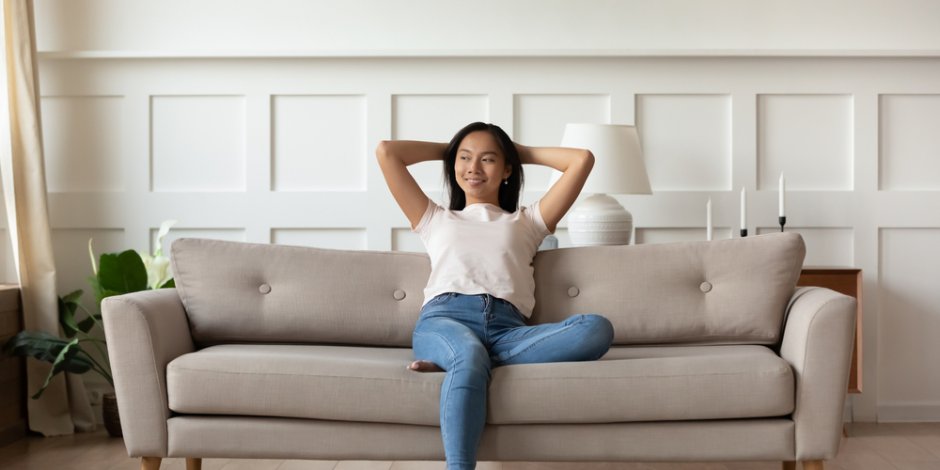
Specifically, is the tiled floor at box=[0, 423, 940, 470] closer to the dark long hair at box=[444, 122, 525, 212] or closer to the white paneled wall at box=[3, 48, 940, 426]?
the white paneled wall at box=[3, 48, 940, 426]

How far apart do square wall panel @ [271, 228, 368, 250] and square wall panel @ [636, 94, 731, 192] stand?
1117 millimetres

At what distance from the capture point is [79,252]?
11.6 ft

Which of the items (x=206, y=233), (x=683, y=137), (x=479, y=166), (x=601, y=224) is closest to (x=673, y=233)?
(x=683, y=137)

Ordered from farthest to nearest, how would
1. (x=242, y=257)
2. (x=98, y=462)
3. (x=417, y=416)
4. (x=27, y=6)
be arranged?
(x=27, y=6) < (x=98, y=462) < (x=242, y=257) < (x=417, y=416)

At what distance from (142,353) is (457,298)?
761 mm

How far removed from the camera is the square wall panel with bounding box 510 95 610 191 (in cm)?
349

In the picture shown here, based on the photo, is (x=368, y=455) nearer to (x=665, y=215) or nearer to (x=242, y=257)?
(x=242, y=257)

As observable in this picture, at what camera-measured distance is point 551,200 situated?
8.34 feet

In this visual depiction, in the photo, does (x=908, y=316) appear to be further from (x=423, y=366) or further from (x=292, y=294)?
(x=292, y=294)

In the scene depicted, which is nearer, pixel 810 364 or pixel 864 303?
pixel 810 364

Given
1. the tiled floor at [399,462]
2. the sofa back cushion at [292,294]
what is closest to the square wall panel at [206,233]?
the tiled floor at [399,462]

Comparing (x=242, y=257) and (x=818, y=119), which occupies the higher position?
(x=818, y=119)

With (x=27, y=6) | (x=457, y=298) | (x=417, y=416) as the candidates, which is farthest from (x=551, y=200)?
(x=27, y=6)

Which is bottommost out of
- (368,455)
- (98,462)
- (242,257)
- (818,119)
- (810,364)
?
(98,462)
